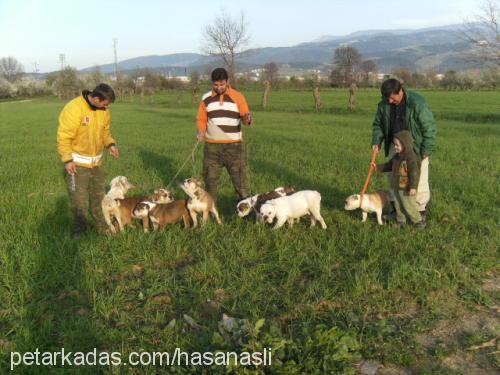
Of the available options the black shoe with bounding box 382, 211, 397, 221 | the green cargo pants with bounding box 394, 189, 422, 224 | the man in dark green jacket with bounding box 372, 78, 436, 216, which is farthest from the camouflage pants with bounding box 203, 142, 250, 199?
the green cargo pants with bounding box 394, 189, 422, 224

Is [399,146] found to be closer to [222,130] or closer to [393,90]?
[393,90]

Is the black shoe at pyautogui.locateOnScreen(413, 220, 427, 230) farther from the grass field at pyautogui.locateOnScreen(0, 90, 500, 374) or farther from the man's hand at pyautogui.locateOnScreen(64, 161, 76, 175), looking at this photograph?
the man's hand at pyautogui.locateOnScreen(64, 161, 76, 175)

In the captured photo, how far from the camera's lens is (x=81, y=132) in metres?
6.56

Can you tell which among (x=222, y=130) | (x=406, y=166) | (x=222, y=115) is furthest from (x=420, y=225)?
(x=222, y=115)

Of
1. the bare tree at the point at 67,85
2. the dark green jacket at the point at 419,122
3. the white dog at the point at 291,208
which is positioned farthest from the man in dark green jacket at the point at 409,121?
the bare tree at the point at 67,85

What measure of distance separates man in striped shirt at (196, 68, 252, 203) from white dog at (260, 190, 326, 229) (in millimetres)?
1416

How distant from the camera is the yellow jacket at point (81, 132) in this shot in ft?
20.9

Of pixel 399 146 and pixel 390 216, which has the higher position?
pixel 399 146

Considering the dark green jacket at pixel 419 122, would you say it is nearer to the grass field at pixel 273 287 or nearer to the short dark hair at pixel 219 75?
the grass field at pixel 273 287

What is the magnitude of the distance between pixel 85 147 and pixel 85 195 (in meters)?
Result: 0.83

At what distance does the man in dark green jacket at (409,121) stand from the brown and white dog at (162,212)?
146 inches

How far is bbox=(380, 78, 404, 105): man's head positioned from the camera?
21.2 feet

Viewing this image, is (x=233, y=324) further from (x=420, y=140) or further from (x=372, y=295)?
(x=420, y=140)

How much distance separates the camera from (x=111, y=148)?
7.29 meters
